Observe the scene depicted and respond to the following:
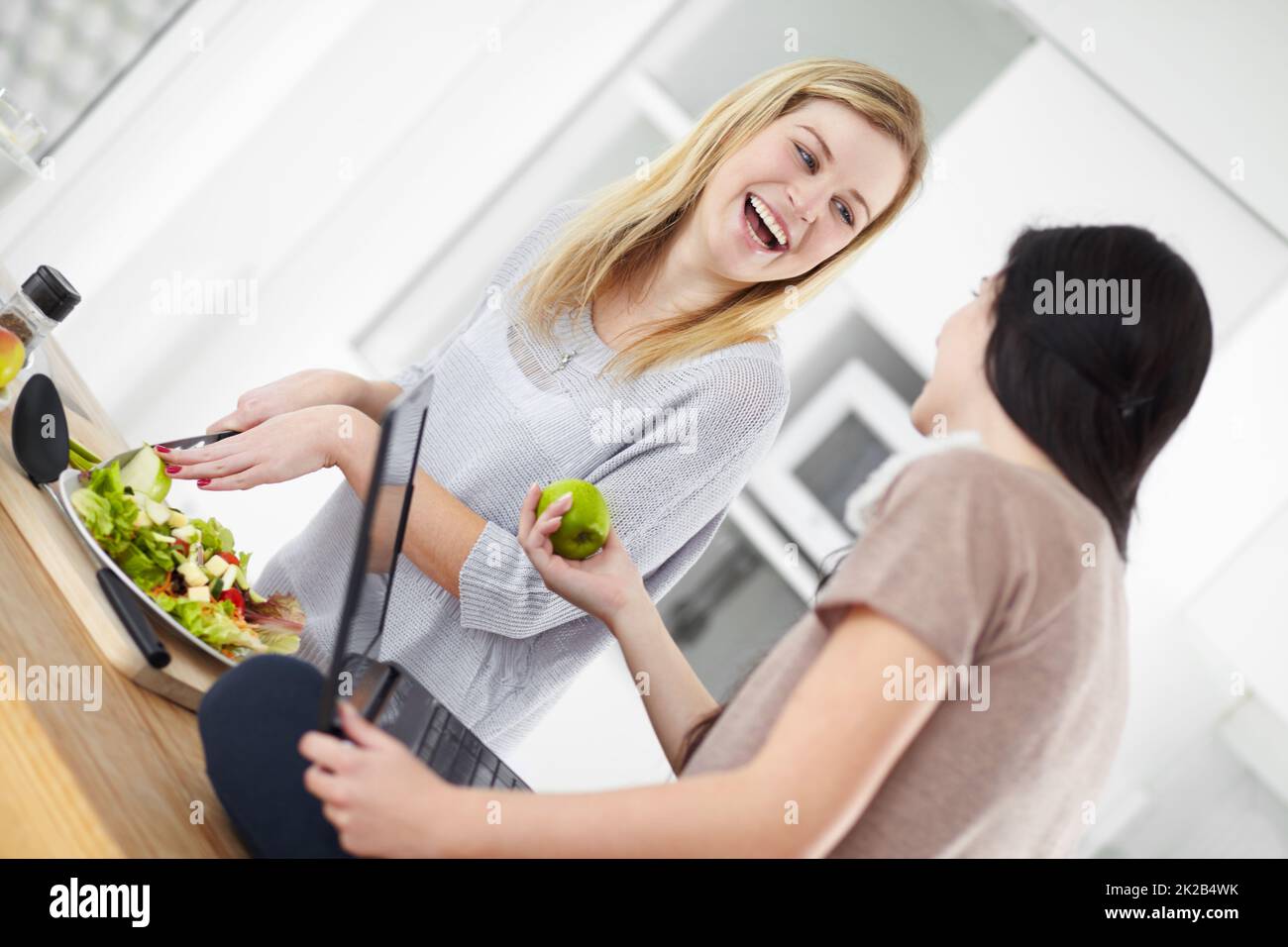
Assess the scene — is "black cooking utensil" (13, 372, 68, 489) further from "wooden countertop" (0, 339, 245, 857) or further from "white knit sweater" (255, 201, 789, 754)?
"white knit sweater" (255, 201, 789, 754)

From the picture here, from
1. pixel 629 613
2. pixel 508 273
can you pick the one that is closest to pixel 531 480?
pixel 629 613

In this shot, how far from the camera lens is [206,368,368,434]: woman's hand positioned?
3.60ft

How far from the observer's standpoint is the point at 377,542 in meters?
0.71

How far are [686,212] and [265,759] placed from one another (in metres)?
0.91

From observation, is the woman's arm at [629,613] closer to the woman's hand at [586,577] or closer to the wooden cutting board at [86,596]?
the woman's hand at [586,577]

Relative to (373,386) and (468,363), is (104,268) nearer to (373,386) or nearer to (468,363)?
(373,386)

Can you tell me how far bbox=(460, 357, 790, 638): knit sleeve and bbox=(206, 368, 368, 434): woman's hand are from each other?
0.30m

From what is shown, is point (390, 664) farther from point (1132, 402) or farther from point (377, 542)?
point (1132, 402)

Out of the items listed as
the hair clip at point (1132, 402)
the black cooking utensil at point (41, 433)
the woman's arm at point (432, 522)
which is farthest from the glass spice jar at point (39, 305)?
the hair clip at point (1132, 402)

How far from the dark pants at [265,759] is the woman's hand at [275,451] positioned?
358 mm

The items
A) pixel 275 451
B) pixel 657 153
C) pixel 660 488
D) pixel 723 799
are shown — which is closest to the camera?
pixel 723 799

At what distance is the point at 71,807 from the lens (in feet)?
1.92
